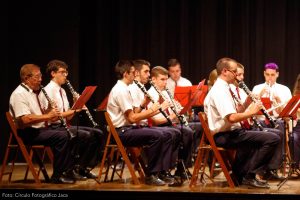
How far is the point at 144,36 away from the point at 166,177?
377 cm

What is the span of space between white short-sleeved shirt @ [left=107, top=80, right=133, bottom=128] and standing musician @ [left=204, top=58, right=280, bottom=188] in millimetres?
907

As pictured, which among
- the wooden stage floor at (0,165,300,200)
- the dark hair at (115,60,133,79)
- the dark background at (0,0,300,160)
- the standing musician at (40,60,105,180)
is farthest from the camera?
the dark background at (0,0,300,160)

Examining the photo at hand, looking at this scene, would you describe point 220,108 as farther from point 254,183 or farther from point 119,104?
point 119,104

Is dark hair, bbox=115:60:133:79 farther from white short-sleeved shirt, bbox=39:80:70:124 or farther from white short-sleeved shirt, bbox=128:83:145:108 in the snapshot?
white short-sleeved shirt, bbox=39:80:70:124

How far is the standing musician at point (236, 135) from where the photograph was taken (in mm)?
5734

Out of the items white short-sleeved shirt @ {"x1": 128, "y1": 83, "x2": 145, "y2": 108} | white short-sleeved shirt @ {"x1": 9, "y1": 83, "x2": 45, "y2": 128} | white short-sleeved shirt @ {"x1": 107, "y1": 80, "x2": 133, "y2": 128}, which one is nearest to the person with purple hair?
white short-sleeved shirt @ {"x1": 128, "y1": 83, "x2": 145, "y2": 108}

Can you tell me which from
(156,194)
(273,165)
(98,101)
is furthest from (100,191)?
(98,101)

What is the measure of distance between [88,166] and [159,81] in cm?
137

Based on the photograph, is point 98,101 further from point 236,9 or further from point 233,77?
point 233,77

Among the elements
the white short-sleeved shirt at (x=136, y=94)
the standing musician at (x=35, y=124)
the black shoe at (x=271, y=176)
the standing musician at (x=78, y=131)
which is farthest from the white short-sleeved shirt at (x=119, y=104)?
the black shoe at (x=271, y=176)

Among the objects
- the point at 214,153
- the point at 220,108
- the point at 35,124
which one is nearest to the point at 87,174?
the point at 35,124

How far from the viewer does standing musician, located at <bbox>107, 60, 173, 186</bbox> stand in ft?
20.3

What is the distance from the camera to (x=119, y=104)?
640 cm

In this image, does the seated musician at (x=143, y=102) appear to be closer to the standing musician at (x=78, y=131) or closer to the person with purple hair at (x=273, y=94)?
the standing musician at (x=78, y=131)
